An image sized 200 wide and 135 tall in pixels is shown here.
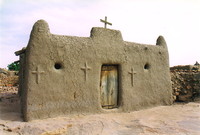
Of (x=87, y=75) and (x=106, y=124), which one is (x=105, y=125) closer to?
(x=106, y=124)

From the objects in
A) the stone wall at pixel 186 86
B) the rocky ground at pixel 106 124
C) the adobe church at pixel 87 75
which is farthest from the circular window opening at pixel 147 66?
the stone wall at pixel 186 86

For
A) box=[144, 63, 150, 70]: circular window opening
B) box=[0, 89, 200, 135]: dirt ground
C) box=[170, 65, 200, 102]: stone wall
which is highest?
box=[144, 63, 150, 70]: circular window opening

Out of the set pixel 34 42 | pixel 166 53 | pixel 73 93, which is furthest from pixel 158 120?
pixel 34 42

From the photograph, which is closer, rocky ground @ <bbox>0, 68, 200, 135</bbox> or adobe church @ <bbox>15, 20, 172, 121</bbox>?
rocky ground @ <bbox>0, 68, 200, 135</bbox>

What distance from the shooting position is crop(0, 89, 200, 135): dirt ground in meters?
4.05

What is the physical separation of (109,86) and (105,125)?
4.90ft

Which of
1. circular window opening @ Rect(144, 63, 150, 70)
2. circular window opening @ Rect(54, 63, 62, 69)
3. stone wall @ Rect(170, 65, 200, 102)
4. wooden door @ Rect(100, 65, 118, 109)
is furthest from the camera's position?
stone wall @ Rect(170, 65, 200, 102)

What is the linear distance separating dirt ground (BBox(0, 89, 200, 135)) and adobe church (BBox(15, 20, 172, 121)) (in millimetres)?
323

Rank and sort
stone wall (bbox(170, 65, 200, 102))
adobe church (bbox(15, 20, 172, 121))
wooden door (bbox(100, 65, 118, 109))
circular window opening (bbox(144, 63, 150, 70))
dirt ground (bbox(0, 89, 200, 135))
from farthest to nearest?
stone wall (bbox(170, 65, 200, 102))
circular window opening (bbox(144, 63, 150, 70))
wooden door (bbox(100, 65, 118, 109))
adobe church (bbox(15, 20, 172, 121))
dirt ground (bbox(0, 89, 200, 135))

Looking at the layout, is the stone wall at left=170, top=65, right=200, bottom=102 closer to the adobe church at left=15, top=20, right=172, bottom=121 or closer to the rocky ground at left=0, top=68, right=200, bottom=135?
the adobe church at left=15, top=20, right=172, bottom=121

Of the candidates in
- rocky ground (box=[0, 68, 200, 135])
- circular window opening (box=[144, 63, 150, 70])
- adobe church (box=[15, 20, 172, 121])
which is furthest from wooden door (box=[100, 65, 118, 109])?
circular window opening (box=[144, 63, 150, 70])

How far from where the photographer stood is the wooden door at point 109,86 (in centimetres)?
559

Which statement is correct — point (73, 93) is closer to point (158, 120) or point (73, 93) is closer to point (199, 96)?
point (158, 120)

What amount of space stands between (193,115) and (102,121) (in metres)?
3.19
